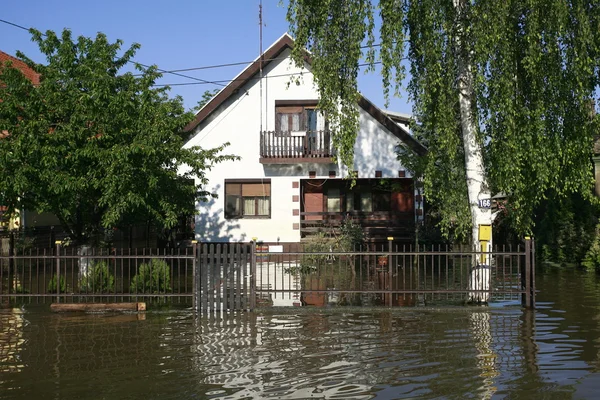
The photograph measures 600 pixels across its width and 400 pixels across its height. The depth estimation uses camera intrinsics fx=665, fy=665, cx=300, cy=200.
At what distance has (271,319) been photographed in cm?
1200

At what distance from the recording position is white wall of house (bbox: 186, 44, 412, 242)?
23969 millimetres

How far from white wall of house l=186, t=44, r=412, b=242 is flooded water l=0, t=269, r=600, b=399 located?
1154cm

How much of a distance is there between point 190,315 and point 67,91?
681 centimetres

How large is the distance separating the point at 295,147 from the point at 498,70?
11.9m

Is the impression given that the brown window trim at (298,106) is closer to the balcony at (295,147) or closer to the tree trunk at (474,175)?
the balcony at (295,147)

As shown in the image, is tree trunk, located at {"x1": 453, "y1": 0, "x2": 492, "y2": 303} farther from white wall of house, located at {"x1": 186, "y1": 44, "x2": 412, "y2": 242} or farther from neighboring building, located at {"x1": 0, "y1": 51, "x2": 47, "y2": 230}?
white wall of house, located at {"x1": 186, "y1": 44, "x2": 412, "y2": 242}

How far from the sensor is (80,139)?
1527 cm

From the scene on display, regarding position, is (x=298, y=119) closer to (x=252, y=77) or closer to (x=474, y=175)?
(x=252, y=77)

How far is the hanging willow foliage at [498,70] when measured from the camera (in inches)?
469

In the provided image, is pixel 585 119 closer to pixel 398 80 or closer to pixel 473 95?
pixel 473 95

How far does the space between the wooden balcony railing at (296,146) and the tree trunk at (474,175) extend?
10.1 m

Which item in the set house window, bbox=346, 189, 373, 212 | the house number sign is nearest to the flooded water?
the house number sign

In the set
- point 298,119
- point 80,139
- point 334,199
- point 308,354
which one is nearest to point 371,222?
point 334,199

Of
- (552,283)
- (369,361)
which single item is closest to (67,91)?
(369,361)
